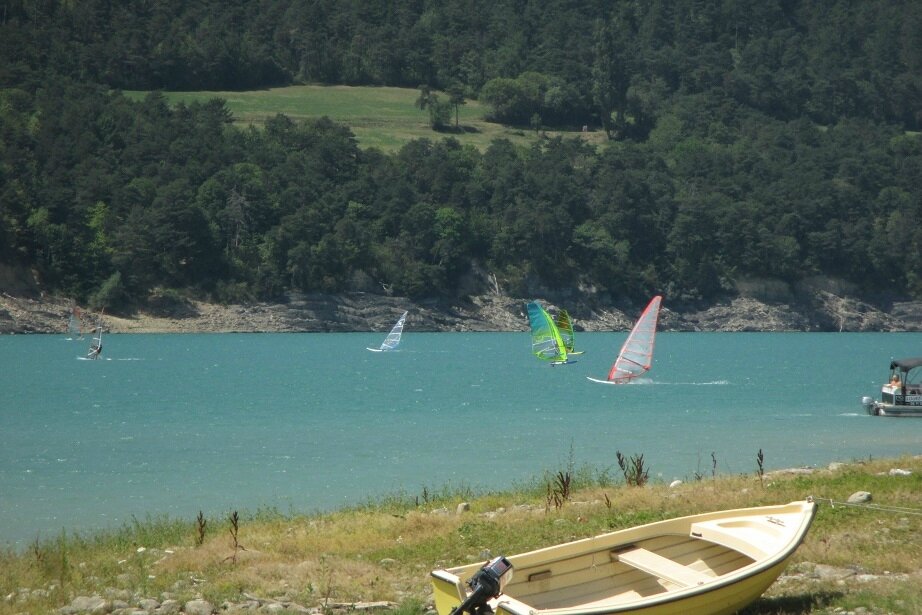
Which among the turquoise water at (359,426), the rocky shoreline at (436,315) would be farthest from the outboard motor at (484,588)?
the rocky shoreline at (436,315)

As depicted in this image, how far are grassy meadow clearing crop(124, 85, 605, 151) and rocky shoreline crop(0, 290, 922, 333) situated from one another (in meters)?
30.7

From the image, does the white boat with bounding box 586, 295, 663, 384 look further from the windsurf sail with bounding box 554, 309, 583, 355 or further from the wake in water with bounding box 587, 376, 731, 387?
the windsurf sail with bounding box 554, 309, 583, 355

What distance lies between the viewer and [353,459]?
3098 cm

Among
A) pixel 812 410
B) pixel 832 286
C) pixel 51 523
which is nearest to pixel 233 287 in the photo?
pixel 832 286

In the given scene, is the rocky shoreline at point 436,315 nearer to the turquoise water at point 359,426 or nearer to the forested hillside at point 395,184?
the forested hillside at point 395,184

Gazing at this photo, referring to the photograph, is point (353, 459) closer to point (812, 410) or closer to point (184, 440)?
point (184, 440)

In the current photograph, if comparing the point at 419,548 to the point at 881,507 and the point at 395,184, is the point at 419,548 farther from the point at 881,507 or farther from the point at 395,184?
the point at 395,184

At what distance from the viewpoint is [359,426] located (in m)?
40.0

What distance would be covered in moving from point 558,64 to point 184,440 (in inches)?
6330

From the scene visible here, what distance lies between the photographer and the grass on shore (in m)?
13.5

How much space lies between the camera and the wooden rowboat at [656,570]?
38.3 feet

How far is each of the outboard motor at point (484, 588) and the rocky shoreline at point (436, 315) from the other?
9686cm

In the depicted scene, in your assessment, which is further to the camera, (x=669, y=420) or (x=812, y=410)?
(x=812, y=410)

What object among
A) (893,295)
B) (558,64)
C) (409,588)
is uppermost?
(558,64)
